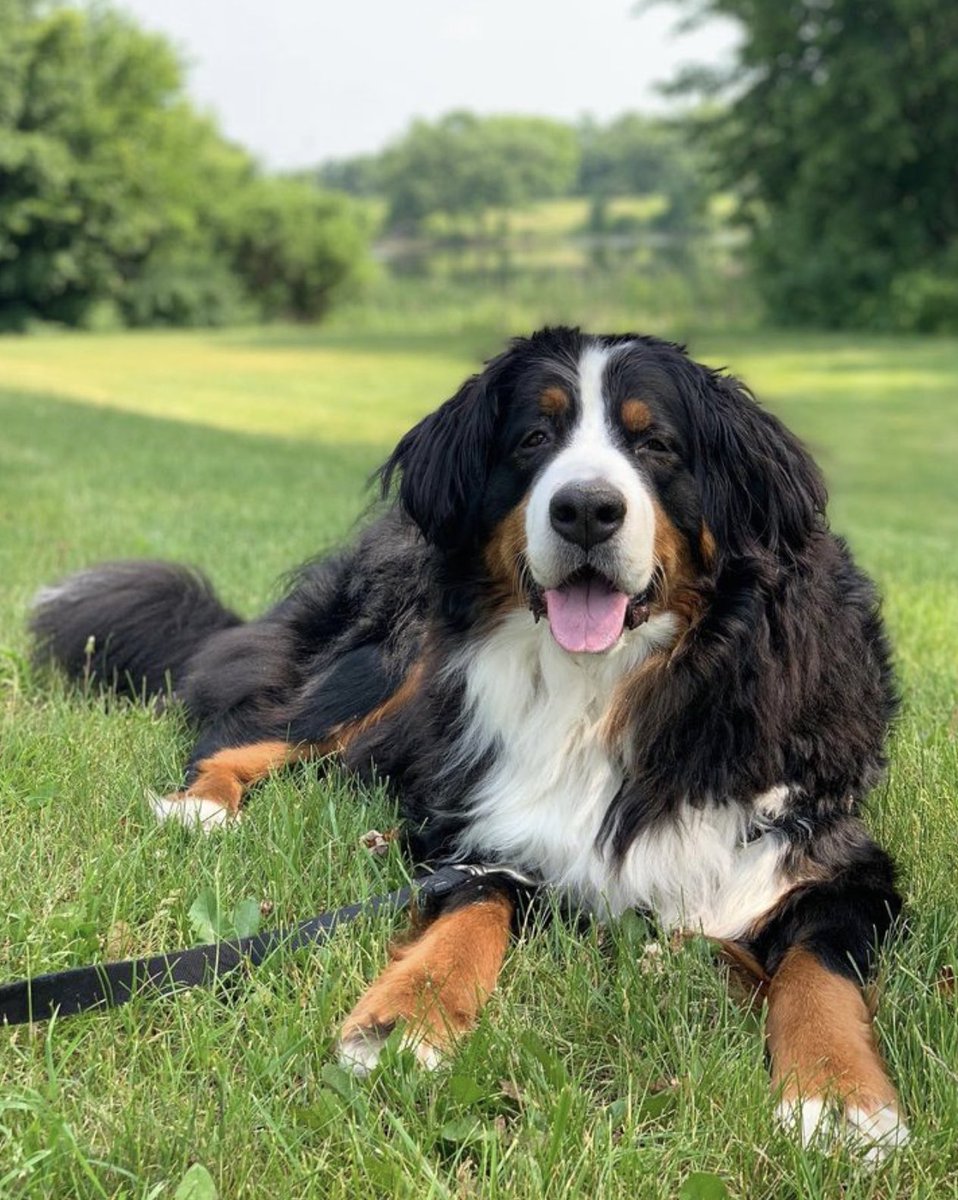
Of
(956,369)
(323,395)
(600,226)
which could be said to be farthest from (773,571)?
(600,226)

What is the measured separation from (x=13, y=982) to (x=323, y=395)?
2045 centimetres

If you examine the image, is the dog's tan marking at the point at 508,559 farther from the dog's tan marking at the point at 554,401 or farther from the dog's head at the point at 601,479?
the dog's tan marking at the point at 554,401

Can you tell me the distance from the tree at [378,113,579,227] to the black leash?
304 ft

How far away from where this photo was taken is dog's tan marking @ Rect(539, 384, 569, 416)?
2987mm

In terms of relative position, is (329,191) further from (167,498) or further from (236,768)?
(236,768)

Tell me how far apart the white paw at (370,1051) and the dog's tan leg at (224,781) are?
1.09 meters

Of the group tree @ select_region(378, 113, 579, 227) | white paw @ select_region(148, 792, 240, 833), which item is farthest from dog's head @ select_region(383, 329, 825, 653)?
tree @ select_region(378, 113, 579, 227)

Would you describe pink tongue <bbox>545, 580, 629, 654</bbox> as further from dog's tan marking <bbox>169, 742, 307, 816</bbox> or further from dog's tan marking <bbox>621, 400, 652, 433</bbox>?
dog's tan marking <bbox>169, 742, 307, 816</bbox>

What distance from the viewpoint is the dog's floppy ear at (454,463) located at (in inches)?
123

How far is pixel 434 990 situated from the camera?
2.33m

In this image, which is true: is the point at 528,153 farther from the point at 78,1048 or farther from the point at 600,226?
the point at 78,1048

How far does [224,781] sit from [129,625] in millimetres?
1159

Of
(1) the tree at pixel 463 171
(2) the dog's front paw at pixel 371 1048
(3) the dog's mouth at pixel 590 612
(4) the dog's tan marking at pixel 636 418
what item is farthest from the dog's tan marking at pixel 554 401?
(1) the tree at pixel 463 171

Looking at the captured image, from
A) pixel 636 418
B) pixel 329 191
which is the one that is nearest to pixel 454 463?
pixel 636 418
